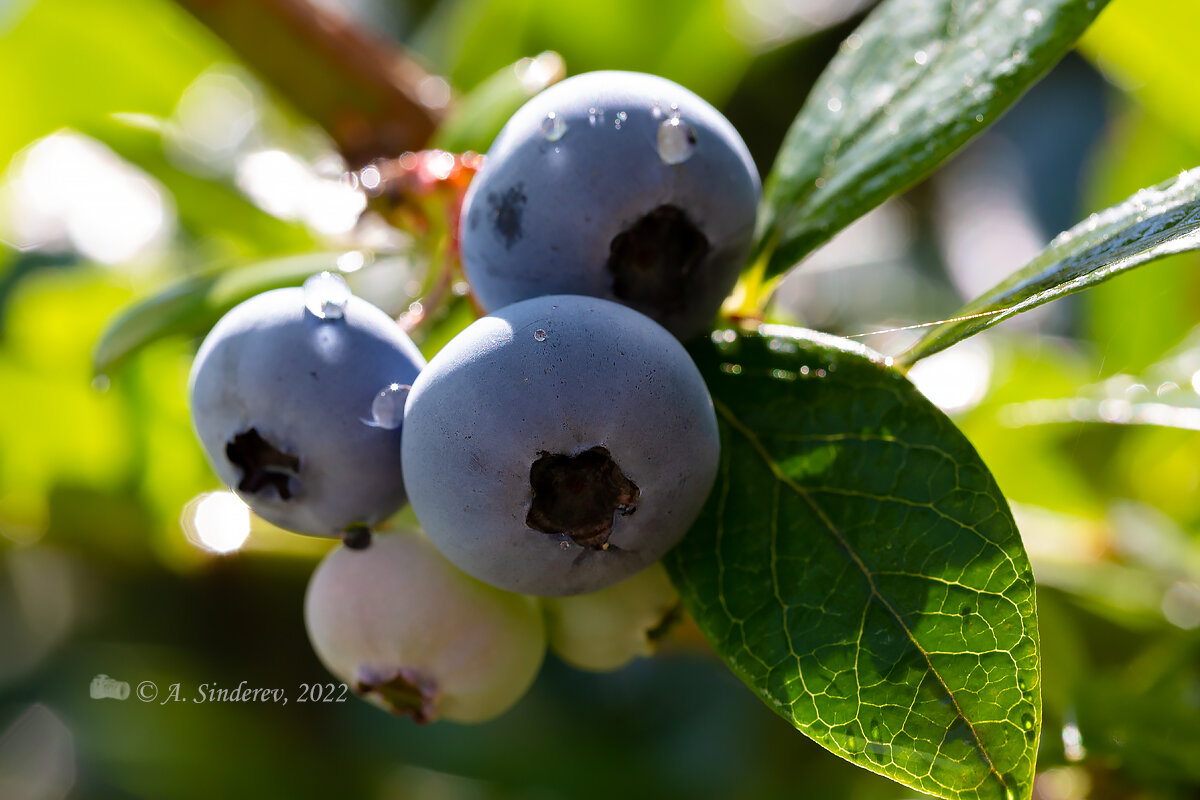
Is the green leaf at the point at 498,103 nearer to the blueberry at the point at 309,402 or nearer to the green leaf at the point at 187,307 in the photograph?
the green leaf at the point at 187,307

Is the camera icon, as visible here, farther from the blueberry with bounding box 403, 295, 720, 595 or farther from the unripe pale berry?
the blueberry with bounding box 403, 295, 720, 595

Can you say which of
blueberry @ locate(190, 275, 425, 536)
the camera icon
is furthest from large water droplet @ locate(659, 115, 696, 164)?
the camera icon

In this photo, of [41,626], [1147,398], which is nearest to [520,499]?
[1147,398]

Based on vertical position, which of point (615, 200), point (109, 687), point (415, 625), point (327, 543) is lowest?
point (109, 687)

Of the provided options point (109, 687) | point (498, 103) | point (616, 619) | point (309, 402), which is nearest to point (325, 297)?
point (309, 402)

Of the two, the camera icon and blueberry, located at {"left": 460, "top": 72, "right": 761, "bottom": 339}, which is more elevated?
blueberry, located at {"left": 460, "top": 72, "right": 761, "bottom": 339}

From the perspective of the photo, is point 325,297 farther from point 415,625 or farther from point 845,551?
point 845,551

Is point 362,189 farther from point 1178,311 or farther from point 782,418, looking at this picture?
point 1178,311
